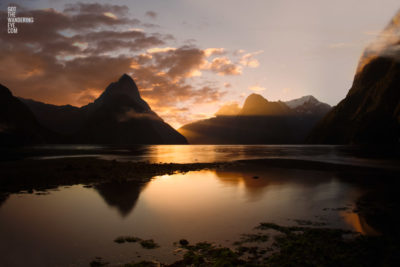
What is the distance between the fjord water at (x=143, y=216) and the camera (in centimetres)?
1064

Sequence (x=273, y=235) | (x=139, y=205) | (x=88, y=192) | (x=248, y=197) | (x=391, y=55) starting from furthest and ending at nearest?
1. (x=391, y=55)
2. (x=88, y=192)
3. (x=248, y=197)
4. (x=139, y=205)
5. (x=273, y=235)

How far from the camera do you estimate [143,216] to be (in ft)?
51.8

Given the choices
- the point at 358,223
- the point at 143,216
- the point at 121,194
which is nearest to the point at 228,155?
the point at 121,194

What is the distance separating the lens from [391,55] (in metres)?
194

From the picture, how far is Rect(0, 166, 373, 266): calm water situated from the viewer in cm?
1062

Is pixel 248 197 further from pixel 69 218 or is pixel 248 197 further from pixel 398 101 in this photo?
pixel 398 101

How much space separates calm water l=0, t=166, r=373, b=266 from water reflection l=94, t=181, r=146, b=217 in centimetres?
7

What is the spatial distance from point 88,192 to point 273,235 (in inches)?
697

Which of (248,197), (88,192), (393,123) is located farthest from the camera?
(393,123)

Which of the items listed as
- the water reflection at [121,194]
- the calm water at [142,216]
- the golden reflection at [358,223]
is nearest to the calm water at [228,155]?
the water reflection at [121,194]

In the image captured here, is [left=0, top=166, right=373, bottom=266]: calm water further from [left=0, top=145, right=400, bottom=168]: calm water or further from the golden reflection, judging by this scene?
[left=0, top=145, right=400, bottom=168]: calm water

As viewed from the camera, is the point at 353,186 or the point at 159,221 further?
the point at 353,186

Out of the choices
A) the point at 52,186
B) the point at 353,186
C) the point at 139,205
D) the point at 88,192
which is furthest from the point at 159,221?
the point at 353,186

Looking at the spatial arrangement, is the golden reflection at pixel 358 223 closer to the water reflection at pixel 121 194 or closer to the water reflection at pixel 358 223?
the water reflection at pixel 358 223
